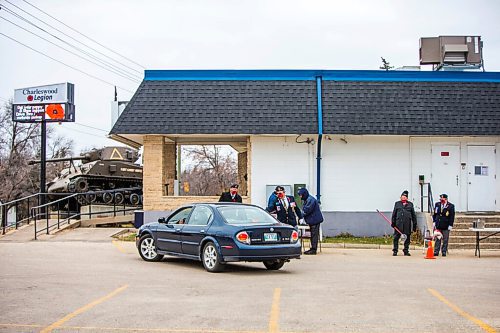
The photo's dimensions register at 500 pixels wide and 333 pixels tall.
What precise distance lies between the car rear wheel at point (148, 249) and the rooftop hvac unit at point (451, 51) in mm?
15974

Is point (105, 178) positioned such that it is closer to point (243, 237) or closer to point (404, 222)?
point (404, 222)

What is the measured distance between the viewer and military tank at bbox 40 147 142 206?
36.1 metres

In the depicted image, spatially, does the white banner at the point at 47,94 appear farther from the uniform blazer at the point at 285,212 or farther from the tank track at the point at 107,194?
the uniform blazer at the point at 285,212

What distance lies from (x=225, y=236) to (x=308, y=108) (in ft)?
34.7

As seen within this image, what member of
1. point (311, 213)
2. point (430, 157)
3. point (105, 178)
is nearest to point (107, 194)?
point (105, 178)

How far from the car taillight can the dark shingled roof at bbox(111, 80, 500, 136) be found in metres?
9.66

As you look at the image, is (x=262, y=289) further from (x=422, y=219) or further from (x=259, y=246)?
(x=422, y=219)

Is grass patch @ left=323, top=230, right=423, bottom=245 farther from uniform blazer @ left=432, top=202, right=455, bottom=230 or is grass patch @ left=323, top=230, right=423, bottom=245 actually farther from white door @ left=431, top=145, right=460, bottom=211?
uniform blazer @ left=432, top=202, right=455, bottom=230

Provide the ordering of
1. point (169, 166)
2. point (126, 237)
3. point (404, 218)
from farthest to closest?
1. point (169, 166)
2. point (126, 237)
3. point (404, 218)

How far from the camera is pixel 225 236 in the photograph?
13484 mm

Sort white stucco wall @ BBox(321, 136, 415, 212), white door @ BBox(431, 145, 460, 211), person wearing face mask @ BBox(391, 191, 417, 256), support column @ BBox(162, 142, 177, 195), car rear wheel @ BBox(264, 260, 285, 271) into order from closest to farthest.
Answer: car rear wheel @ BBox(264, 260, 285, 271), person wearing face mask @ BBox(391, 191, 417, 256), white stucco wall @ BBox(321, 136, 415, 212), white door @ BBox(431, 145, 460, 211), support column @ BBox(162, 142, 177, 195)

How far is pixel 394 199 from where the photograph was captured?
23.5m

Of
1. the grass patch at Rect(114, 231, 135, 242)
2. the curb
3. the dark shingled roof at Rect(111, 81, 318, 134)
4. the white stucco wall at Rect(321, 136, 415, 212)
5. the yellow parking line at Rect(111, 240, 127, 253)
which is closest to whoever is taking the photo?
the yellow parking line at Rect(111, 240, 127, 253)

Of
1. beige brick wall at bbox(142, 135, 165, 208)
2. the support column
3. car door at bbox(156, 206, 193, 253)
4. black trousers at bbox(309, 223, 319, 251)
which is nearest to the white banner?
the support column
